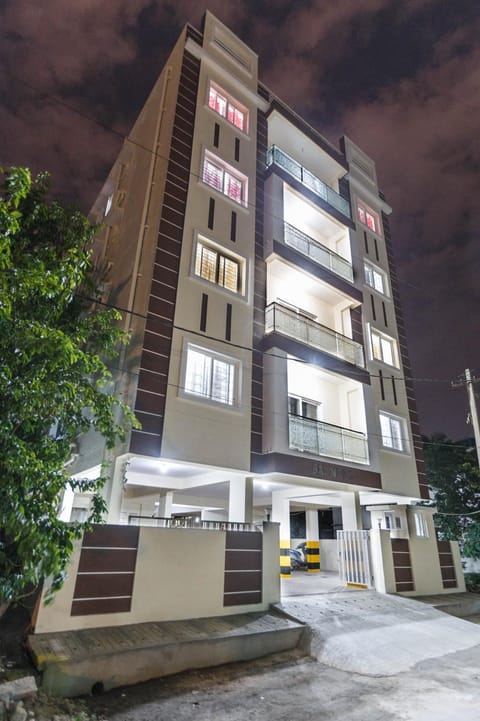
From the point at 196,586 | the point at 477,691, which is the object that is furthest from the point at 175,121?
the point at 477,691

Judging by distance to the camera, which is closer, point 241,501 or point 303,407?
point 241,501

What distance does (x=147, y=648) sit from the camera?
21.2ft

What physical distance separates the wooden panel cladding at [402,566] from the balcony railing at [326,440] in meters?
2.72

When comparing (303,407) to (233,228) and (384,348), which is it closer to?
(384,348)

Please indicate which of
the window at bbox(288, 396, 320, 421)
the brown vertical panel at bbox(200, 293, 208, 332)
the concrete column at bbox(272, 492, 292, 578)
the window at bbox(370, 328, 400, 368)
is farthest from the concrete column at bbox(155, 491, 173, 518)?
the window at bbox(370, 328, 400, 368)

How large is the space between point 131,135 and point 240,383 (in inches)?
508

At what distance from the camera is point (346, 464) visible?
13.0 metres

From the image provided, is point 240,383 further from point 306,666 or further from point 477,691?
point 477,691

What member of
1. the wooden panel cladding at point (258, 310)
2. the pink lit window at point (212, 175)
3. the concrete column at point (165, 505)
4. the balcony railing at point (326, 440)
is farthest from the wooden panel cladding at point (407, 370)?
the pink lit window at point (212, 175)

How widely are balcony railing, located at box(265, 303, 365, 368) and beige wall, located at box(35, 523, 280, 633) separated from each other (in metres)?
6.68

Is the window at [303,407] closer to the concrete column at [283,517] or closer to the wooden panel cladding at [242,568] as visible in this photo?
the concrete column at [283,517]

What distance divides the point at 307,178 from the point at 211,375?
1062 cm

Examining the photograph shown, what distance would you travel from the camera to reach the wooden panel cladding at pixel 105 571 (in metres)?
7.21

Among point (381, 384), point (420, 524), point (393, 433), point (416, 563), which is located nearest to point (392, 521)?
point (420, 524)
